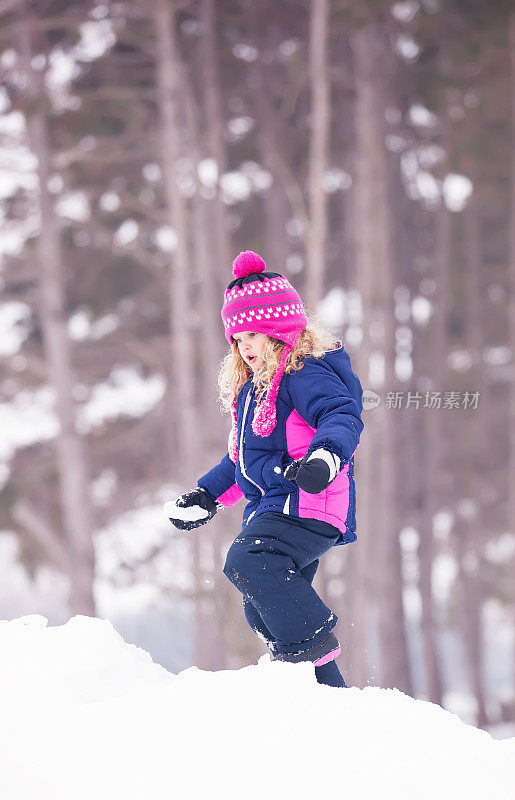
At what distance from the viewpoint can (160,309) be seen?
48.5 feet

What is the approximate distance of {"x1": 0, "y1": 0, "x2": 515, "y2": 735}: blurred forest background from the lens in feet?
37.3

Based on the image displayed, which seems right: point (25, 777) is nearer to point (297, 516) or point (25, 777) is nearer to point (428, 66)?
point (297, 516)

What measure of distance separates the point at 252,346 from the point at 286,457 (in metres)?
0.47

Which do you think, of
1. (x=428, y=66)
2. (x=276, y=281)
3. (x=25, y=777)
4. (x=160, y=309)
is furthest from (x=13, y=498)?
(x=25, y=777)

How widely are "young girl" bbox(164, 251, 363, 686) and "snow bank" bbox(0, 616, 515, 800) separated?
420 mm

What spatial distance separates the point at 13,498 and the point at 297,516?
30.7 feet

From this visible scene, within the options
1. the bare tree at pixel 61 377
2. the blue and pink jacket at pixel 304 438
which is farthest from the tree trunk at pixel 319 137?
the blue and pink jacket at pixel 304 438

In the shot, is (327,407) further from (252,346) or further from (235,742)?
(235,742)

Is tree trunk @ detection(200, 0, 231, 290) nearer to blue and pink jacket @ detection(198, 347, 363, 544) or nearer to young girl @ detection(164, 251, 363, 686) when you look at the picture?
young girl @ detection(164, 251, 363, 686)

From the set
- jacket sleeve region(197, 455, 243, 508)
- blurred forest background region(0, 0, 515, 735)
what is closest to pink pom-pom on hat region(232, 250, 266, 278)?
jacket sleeve region(197, 455, 243, 508)

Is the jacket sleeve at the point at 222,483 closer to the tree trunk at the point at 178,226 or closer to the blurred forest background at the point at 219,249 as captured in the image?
the blurred forest background at the point at 219,249

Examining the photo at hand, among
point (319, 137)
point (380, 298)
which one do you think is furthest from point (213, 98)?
point (380, 298)

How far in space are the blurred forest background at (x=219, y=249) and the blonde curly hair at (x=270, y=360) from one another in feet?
18.7

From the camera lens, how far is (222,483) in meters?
3.86
